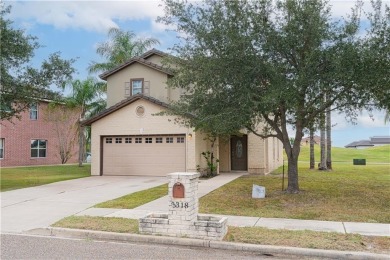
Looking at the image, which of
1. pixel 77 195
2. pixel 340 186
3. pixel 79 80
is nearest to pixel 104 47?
pixel 79 80

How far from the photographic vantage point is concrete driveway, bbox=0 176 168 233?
31.1ft

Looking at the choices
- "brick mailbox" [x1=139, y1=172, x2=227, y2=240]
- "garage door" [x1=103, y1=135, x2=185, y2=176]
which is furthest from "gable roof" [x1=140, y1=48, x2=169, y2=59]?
"brick mailbox" [x1=139, y1=172, x2=227, y2=240]

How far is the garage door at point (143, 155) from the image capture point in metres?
20.8

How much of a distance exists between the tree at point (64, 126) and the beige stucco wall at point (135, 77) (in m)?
9.18

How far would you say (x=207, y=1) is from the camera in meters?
12.5

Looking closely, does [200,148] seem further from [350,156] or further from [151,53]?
[350,156]

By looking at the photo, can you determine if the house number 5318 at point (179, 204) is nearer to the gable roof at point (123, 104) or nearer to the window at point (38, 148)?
the gable roof at point (123, 104)

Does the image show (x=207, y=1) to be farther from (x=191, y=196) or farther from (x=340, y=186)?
(x=340, y=186)

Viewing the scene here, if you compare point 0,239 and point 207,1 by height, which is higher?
point 207,1

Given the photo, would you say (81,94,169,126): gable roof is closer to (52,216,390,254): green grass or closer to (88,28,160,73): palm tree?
(88,28,160,73): palm tree

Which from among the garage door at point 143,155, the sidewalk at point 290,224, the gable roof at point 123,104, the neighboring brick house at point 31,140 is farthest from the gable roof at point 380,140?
the sidewalk at point 290,224

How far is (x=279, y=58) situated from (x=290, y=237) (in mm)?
6489

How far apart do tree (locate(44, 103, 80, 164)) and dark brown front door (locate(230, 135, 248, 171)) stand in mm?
14537

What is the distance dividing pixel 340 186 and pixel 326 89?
19.6 ft
